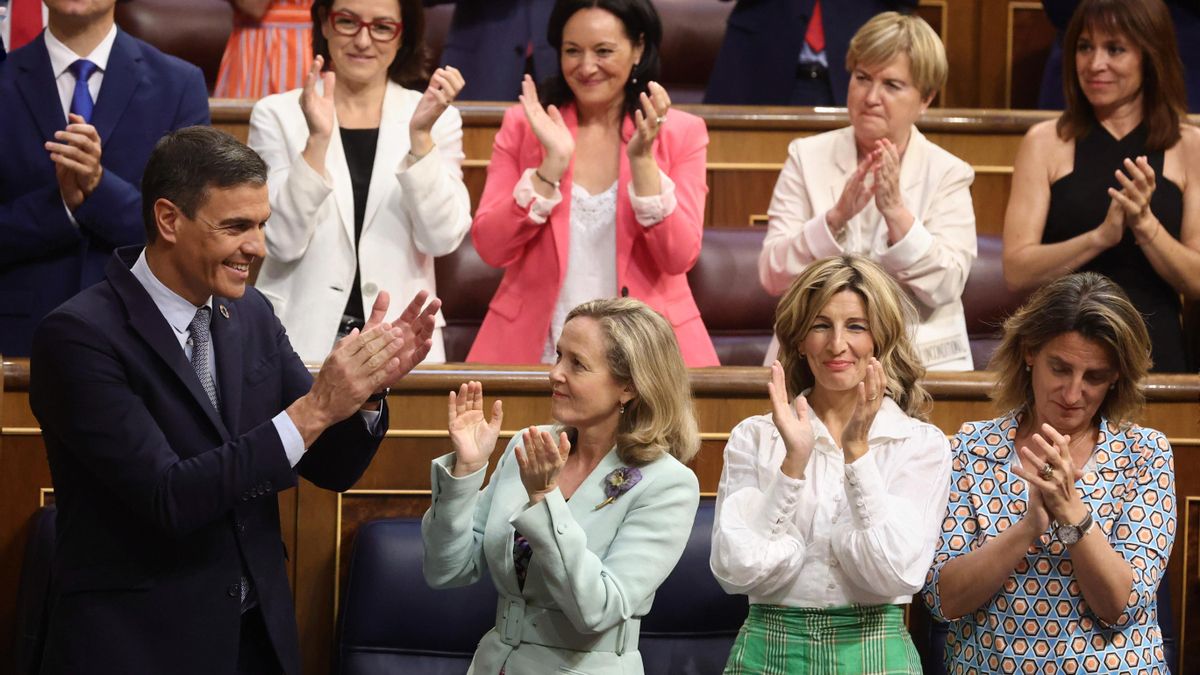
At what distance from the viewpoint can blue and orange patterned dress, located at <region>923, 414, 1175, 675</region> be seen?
86.9 inches

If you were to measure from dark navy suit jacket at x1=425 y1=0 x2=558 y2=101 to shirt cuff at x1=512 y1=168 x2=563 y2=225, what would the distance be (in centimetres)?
128

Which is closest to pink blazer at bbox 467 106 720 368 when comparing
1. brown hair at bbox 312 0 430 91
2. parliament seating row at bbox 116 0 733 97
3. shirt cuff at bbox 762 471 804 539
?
brown hair at bbox 312 0 430 91

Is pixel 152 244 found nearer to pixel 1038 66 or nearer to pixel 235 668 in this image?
pixel 235 668

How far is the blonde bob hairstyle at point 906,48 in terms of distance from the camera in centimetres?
314

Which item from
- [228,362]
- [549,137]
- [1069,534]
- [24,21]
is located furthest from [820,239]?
[24,21]

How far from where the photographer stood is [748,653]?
2225 mm

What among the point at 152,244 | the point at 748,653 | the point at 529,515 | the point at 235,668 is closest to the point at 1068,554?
the point at 748,653

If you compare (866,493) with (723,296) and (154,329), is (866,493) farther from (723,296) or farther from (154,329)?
(723,296)

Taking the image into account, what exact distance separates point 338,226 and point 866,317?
1.21 meters

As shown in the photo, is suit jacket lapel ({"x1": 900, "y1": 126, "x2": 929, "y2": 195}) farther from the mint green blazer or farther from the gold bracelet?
the mint green blazer

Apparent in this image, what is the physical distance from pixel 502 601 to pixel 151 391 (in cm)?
58

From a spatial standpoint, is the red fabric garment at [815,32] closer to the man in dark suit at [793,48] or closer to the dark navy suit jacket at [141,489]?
the man in dark suit at [793,48]

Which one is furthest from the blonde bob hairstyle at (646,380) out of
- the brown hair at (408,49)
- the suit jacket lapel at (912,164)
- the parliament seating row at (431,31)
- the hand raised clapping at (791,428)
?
the parliament seating row at (431,31)

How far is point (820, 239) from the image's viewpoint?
3.00 meters
